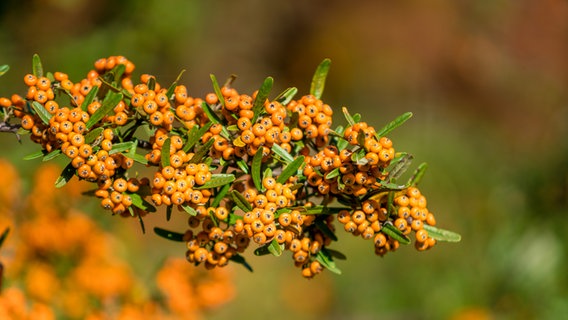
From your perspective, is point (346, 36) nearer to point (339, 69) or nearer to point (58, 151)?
point (339, 69)

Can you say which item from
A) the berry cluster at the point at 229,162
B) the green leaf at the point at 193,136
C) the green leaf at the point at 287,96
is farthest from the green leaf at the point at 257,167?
the green leaf at the point at 287,96

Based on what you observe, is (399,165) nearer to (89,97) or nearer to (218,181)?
(218,181)

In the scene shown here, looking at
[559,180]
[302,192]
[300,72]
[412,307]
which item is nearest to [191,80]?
[300,72]

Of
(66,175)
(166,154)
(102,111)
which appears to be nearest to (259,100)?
(166,154)

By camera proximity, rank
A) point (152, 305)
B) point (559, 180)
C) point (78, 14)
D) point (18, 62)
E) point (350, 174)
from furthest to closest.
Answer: point (78, 14), point (18, 62), point (559, 180), point (152, 305), point (350, 174)

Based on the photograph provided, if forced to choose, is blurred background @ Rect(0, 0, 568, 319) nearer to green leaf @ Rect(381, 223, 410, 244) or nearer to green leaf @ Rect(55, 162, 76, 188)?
green leaf @ Rect(55, 162, 76, 188)
